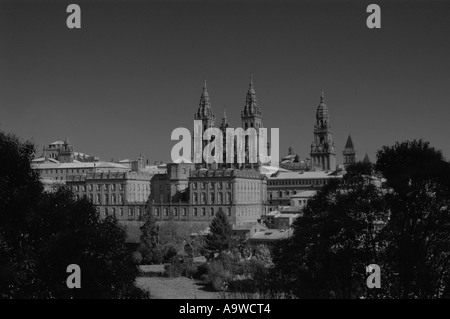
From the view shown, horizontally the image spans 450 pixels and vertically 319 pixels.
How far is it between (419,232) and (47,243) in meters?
6.34

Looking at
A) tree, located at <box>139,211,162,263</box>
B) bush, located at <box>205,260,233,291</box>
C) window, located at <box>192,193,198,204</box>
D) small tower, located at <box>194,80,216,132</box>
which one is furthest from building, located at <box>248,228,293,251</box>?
window, located at <box>192,193,198,204</box>

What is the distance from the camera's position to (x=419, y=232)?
31.2 feet

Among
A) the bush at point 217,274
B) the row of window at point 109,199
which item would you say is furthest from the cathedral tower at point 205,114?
the row of window at point 109,199

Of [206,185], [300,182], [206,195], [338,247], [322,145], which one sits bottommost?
[338,247]

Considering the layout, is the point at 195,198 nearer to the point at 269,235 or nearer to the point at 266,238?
the point at 269,235

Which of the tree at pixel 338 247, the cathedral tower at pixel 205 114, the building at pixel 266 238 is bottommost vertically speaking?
the building at pixel 266 238

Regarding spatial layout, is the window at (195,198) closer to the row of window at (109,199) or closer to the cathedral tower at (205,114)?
the row of window at (109,199)

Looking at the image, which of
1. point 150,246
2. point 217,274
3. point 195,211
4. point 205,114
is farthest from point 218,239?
point 195,211

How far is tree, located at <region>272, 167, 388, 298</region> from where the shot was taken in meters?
9.59

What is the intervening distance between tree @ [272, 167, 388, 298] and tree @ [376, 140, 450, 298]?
1.11 feet

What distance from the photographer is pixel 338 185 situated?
37.0 feet

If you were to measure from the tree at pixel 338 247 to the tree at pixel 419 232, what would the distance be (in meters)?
0.34

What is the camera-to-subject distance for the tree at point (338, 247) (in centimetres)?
959
